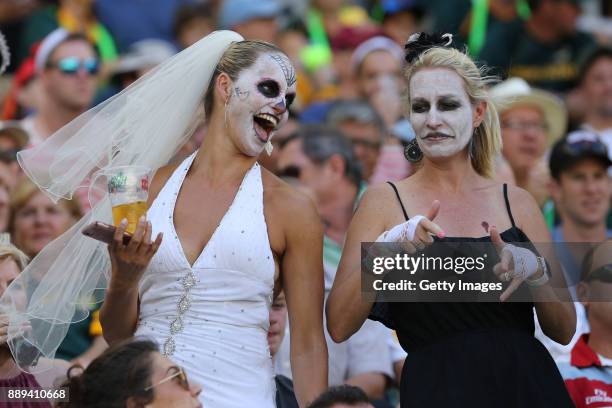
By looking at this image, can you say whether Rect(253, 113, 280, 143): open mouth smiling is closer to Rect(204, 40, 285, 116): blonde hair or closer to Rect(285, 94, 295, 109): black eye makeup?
Rect(285, 94, 295, 109): black eye makeup

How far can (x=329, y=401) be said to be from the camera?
15.0 feet

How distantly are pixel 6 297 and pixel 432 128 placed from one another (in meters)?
1.93

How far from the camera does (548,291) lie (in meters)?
5.03

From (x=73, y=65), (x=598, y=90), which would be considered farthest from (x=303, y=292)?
(x=598, y=90)

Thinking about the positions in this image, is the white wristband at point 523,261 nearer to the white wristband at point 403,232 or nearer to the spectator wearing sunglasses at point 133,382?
the white wristband at point 403,232

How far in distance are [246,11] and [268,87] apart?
4974 millimetres

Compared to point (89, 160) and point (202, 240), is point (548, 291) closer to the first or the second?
point (202, 240)

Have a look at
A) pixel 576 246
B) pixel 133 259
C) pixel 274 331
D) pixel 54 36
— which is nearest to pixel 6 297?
pixel 133 259

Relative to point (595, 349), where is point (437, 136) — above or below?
above

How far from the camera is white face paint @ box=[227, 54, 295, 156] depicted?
5.35 meters

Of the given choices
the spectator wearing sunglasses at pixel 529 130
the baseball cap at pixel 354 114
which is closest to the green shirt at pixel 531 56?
the spectator wearing sunglasses at pixel 529 130

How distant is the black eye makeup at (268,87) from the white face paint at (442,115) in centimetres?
62

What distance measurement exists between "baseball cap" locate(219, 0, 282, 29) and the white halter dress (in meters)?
5.21

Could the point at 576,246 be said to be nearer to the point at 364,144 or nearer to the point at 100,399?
the point at 364,144
